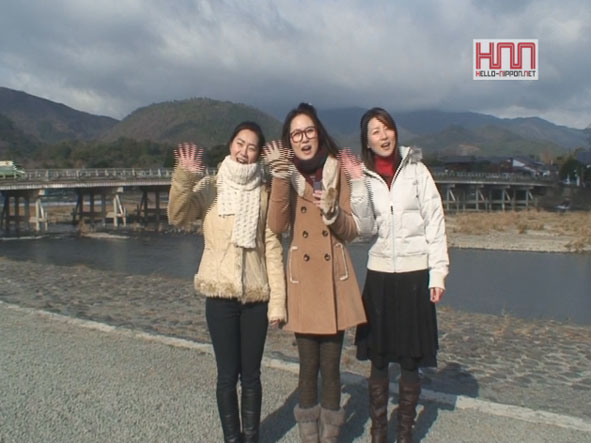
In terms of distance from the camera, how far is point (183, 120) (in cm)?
15088

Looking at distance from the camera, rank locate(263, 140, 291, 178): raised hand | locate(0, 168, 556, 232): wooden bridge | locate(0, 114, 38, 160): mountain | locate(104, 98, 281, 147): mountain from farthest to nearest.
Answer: locate(104, 98, 281, 147): mountain
locate(0, 114, 38, 160): mountain
locate(0, 168, 556, 232): wooden bridge
locate(263, 140, 291, 178): raised hand

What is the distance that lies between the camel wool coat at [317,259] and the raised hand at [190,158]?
437 millimetres

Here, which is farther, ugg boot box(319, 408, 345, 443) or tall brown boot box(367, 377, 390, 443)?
tall brown boot box(367, 377, 390, 443)

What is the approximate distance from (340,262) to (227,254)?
614 mm

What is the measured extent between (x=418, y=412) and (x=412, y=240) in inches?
55.9

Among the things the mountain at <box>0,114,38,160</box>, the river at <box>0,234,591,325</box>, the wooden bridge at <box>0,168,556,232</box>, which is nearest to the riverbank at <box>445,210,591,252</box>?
the river at <box>0,234,591,325</box>

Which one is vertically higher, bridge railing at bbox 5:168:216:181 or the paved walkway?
bridge railing at bbox 5:168:216:181

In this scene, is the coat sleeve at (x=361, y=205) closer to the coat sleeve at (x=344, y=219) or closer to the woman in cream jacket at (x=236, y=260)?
the coat sleeve at (x=344, y=219)

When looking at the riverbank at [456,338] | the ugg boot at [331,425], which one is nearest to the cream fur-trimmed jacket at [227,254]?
the ugg boot at [331,425]

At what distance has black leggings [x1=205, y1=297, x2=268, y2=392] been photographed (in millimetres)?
2881

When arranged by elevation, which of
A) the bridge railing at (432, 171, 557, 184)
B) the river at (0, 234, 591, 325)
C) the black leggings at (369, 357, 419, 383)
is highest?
the bridge railing at (432, 171, 557, 184)

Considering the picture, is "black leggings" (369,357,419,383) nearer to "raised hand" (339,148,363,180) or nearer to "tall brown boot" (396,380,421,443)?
"tall brown boot" (396,380,421,443)

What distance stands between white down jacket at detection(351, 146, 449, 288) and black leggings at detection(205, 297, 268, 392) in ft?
2.47

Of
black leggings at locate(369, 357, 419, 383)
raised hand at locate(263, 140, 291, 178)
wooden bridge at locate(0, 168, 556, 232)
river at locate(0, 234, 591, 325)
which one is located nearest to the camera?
raised hand at locate(263, 140, 291, 178)
